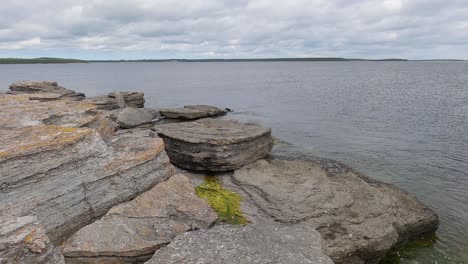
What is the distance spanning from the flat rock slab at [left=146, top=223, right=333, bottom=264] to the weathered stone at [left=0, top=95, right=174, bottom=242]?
3540 millimetres

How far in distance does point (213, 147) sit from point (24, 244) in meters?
10.1

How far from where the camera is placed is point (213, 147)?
664 inches

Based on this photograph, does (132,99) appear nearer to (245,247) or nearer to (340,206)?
(340,206)

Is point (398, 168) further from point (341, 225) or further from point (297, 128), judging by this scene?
point (297, 128)

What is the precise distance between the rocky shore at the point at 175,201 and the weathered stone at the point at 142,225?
33mm

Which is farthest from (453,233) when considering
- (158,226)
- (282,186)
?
(158,226)

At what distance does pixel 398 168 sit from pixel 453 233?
8515 mm

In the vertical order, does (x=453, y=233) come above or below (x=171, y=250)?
below

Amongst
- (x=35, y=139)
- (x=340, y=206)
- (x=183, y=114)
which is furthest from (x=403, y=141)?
(x=35, y=139)

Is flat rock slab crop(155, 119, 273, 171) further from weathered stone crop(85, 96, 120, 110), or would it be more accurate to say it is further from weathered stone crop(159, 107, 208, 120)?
weathered stone crop(85, 96, 120, 110)

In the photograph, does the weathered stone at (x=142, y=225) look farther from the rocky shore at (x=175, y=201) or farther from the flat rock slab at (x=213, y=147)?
the flat rock slab at (x=213, y=147)

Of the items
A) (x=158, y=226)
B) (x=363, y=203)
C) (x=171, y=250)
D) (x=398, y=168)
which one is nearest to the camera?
(x=171, y=250)

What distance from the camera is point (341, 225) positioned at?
13.4 metres

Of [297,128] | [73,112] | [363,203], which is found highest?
[73,112]
